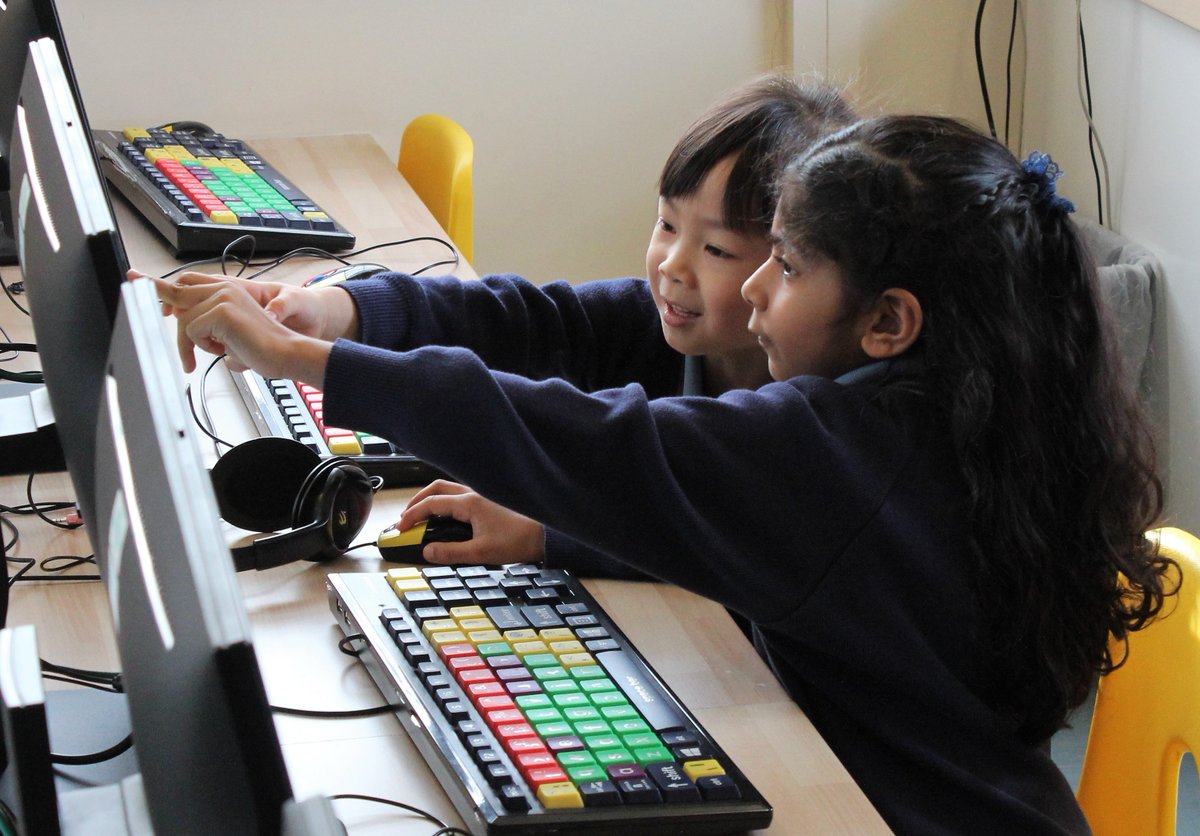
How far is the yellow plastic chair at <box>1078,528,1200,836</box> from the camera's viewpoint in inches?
42.4

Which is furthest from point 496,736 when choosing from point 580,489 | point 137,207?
point 137,207

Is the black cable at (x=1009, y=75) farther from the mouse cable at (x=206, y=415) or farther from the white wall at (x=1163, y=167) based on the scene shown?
the mouse cable at (x=206, y=415)

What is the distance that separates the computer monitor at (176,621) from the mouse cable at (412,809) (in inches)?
8.7

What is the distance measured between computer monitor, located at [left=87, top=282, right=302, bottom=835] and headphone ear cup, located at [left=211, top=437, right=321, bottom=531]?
48cm

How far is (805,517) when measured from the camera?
961mm

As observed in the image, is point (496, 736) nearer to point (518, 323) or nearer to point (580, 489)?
point (580, 489)

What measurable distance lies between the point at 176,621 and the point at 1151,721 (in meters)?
0.84

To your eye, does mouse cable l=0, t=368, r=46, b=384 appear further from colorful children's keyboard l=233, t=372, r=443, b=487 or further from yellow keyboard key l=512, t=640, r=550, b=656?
yellow keyboard key l=512, t=640, r=550, b=656

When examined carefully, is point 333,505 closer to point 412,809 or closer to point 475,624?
point 475,624

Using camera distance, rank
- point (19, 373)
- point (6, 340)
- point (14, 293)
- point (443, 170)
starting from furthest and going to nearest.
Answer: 1. point (443, 170)
2. point (14, 293)
3. point (6, 340)
4. point (19, 373)

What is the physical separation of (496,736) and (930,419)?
→ 0.37 metres

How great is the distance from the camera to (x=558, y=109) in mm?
2689

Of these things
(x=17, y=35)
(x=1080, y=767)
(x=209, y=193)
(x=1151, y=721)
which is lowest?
(x=1080, y=767)

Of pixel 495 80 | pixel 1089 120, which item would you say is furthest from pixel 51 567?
pixel 1089 120
